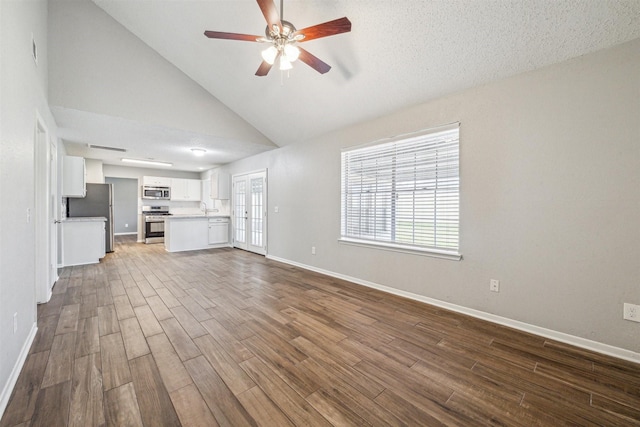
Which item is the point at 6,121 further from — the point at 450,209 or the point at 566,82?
the point at 566,82

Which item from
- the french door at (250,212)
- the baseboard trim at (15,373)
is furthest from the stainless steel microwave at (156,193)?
the baseboard trim at (15,373)

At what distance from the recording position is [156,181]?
830 centimetres

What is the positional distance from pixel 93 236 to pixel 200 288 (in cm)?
341

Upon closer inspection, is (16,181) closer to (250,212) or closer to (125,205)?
(250,212)

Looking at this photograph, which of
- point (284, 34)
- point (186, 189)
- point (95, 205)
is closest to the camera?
point (284, 34)

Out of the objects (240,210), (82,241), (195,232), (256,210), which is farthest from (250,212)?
(82,241)

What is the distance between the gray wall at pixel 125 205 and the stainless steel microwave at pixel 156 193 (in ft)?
5.65

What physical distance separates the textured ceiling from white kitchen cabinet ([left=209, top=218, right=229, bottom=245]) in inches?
149

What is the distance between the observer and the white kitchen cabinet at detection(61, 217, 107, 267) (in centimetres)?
488

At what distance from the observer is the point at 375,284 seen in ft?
11.9

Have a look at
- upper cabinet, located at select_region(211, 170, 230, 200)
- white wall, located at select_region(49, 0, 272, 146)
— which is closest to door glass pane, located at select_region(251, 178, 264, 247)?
upper cabinet, located at select_region(211, 170, 230, 200)

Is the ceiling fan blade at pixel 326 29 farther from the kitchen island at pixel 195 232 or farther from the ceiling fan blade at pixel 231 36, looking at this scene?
the kitchen island at pixel 195 232

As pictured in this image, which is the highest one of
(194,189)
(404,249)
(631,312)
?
(194,189)

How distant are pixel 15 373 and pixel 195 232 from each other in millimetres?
5258
